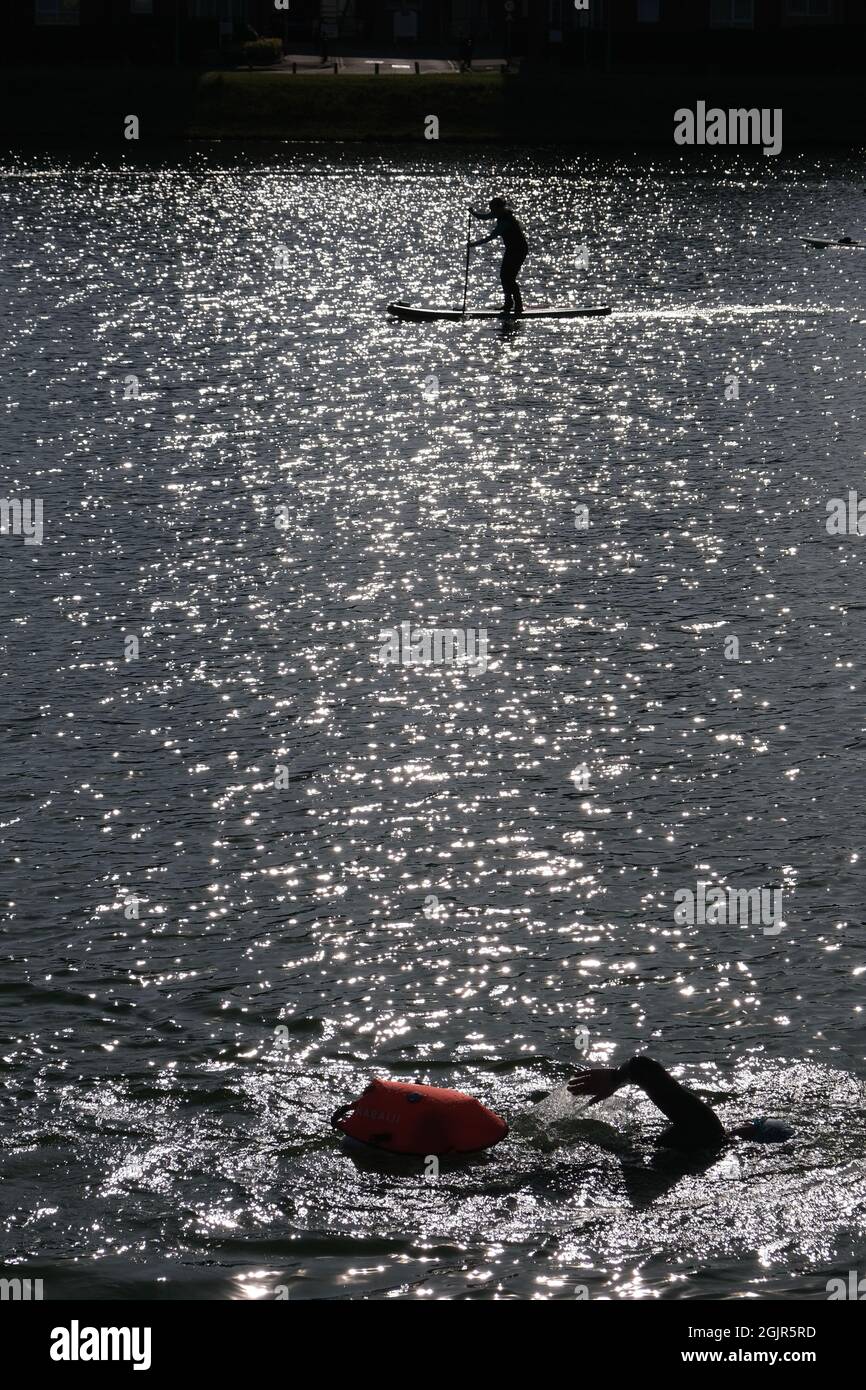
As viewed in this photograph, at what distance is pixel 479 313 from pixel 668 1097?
128ft

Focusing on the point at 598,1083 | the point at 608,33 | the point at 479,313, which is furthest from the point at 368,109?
the point at 598,1083

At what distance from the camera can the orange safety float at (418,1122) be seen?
13.3m

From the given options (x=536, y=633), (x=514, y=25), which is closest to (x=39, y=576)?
(x=536, y=633)

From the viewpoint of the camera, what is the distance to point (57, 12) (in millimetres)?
101062

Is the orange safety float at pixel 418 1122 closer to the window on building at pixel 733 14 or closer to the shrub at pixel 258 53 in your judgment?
the shrub at pixel 258 53

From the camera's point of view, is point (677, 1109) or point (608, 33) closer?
point (677, 1109)

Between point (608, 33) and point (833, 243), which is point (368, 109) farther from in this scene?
point (833, 243)

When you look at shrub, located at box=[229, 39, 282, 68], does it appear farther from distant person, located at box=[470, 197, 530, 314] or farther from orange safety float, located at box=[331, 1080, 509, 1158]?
orange safety float, located at box=[331, 1080, 509, 1158]

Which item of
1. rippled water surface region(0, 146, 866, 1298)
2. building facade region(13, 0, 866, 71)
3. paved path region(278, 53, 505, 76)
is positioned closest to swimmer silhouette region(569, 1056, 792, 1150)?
rippled water surface region(0, 146, 866, 1298)

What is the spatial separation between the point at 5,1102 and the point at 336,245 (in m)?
53.0

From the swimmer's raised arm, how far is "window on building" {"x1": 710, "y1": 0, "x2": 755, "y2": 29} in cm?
9300

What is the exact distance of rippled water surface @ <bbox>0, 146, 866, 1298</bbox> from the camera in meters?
13.1

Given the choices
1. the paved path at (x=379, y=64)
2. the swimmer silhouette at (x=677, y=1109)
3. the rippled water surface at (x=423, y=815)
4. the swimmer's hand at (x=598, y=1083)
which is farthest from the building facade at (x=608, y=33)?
the swimmer silhouette at (x=677, y=1109)

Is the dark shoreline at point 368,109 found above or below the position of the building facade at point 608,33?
below
